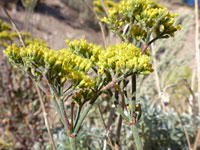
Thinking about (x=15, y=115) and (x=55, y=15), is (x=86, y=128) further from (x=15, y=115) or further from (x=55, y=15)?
(x=55, y=15)

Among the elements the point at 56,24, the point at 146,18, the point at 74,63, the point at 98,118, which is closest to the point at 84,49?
the point at 74,63

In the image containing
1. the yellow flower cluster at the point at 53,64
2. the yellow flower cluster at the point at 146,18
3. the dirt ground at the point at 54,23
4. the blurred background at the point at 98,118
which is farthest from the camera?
the dirt ground at the point at 54,23

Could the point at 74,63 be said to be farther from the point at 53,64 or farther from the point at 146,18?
the point at 146,18

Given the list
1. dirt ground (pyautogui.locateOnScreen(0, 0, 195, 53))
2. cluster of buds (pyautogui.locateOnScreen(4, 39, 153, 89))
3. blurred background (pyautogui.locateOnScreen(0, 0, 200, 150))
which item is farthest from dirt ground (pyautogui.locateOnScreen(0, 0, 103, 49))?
cluster of buds (pyautogui.locateOnScreen(4, 39, 153, 89))

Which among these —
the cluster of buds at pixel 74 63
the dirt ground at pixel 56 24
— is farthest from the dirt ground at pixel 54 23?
the cluster of buds at pixel 74 63

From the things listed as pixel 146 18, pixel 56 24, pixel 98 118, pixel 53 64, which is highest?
pixel 56 24

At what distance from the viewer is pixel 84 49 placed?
2.79 ft

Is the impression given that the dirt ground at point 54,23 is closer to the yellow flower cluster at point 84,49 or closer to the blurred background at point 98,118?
the blurred background at point 98,118

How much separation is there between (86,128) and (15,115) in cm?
78

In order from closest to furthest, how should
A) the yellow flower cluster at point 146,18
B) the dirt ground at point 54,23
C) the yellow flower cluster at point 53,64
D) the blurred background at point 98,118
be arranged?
the yellow flower cluster at point 53,64, the yellow flower cluster at point 146,18, the blurred background at point 98,118, the dirt ground at point 54,23

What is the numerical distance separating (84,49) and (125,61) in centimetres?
22

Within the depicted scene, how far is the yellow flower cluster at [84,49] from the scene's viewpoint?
83 centimetres

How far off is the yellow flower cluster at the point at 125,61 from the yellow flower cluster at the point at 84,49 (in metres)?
0.08

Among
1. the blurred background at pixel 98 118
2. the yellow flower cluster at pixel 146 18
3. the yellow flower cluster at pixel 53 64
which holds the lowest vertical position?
the blurred background at pixel 98 118
